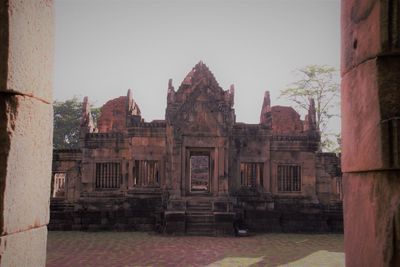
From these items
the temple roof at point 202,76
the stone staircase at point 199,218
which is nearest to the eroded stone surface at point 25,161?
the stone staircase at point 199,218

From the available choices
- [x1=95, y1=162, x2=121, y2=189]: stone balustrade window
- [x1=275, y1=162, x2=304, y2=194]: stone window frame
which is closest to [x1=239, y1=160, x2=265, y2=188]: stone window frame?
[x1=275, y1=162, x2=304, y2=194]: stone window frame

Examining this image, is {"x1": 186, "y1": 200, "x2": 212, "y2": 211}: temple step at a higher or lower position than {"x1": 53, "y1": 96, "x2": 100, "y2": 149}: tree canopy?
lower

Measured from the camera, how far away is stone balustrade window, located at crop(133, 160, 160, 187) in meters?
18.6

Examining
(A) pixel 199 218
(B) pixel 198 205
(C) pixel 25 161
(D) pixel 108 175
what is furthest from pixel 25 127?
(D) pixel 108 175

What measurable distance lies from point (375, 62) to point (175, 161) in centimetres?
1518

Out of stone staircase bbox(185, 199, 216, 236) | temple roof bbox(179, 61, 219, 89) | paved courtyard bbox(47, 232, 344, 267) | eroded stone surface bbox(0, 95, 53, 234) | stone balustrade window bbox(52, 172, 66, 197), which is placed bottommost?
paved courtyard bbox(47, 232, 344, 267)

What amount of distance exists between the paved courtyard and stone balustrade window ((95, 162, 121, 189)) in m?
3.07

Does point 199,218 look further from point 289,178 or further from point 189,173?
point 289,178

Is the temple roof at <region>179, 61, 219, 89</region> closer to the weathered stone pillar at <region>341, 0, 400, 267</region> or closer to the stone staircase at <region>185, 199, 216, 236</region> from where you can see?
the stone staircase at <region>185, 199, 216, 236</region>

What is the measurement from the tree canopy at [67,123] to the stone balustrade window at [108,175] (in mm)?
20060

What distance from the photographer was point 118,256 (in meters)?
11.0

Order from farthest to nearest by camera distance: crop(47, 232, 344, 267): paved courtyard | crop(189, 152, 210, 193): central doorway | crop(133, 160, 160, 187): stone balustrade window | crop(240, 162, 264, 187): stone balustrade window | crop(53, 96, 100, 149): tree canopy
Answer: crop(53, 96, 100, 149): tree canopy, crop(189, 152, 210, 193): central doorway, crop(240, 162, 264, 187): stone balustrade window, crop(133, 160, 160, 187): stone balustrade window, crop(47, 232, 344, 267): paved courtyard

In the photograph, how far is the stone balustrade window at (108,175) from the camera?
18.9 meters

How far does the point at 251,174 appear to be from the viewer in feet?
62.3
